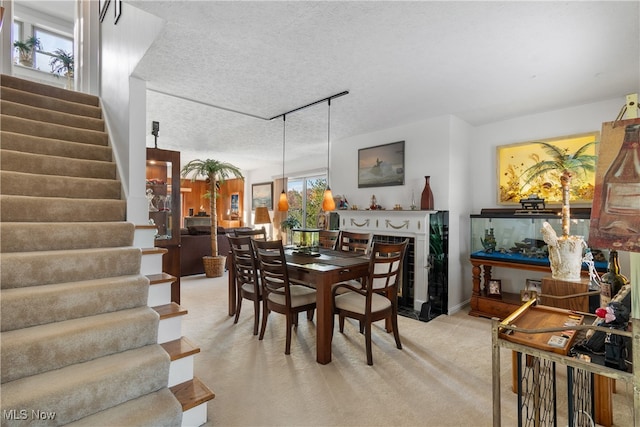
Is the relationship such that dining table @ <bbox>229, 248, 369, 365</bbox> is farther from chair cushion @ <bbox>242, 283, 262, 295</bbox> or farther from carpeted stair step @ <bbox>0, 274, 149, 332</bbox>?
carpeted stair step @ <bbox>0, 274, 149, 332</bbox>

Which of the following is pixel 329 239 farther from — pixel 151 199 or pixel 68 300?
pixel 68 300

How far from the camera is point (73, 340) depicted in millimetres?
1598

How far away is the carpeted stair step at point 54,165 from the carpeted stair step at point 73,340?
1504mm

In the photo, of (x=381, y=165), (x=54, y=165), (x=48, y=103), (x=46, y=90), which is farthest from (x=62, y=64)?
(x=381, y=165)

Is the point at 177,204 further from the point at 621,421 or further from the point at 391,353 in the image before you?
the point at 621,421

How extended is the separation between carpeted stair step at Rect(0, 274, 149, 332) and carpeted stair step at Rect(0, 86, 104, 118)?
2.34 m

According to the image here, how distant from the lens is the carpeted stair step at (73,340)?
145cm

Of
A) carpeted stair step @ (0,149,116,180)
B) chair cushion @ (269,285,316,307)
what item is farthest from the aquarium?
carpeted stair step @ (0,149,116,180)

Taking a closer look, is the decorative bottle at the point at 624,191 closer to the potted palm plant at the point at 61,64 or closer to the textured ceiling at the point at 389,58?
the textured ceiling at the point at 389,58

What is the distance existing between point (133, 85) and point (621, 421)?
435 cm

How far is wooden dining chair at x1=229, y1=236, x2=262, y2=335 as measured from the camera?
10.1 feet

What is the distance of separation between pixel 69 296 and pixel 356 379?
1.96 meters

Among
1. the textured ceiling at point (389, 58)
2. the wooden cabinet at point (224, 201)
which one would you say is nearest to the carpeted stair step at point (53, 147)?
the textured ceiling at point (389, 58)

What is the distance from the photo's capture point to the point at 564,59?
7.90 feet
